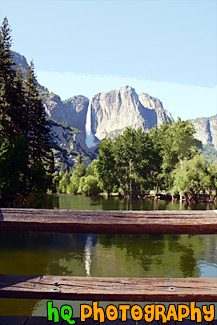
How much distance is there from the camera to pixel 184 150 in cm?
8594

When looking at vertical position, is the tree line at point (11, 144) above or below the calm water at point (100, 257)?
above

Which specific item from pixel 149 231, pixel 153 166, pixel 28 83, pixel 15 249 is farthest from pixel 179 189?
pixel 149 231

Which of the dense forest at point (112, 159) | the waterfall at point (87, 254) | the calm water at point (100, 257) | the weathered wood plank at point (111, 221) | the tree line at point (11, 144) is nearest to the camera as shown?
the weathered wood plank at point (111, 221)

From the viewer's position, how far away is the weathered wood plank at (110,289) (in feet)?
11.4

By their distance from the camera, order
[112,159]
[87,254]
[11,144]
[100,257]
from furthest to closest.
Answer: [112,159] → [11,144] → [87,254] → [100,257]

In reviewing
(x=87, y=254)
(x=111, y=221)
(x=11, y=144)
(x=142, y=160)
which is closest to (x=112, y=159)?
(x=142, y=160)

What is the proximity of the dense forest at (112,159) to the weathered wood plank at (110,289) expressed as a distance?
88.8ft

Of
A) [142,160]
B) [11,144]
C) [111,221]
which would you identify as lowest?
[111,221]

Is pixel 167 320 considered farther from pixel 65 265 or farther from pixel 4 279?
pixel 65 265

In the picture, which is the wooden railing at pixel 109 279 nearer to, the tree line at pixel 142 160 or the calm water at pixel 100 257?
the calm water at pixel 100 257

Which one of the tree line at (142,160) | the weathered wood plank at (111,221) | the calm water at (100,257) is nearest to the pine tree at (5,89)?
the calm water at (100,257)

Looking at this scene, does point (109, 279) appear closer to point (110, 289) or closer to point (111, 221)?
point (110, 289)

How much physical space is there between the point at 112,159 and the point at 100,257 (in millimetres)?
81079

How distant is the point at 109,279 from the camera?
11.9 feet
